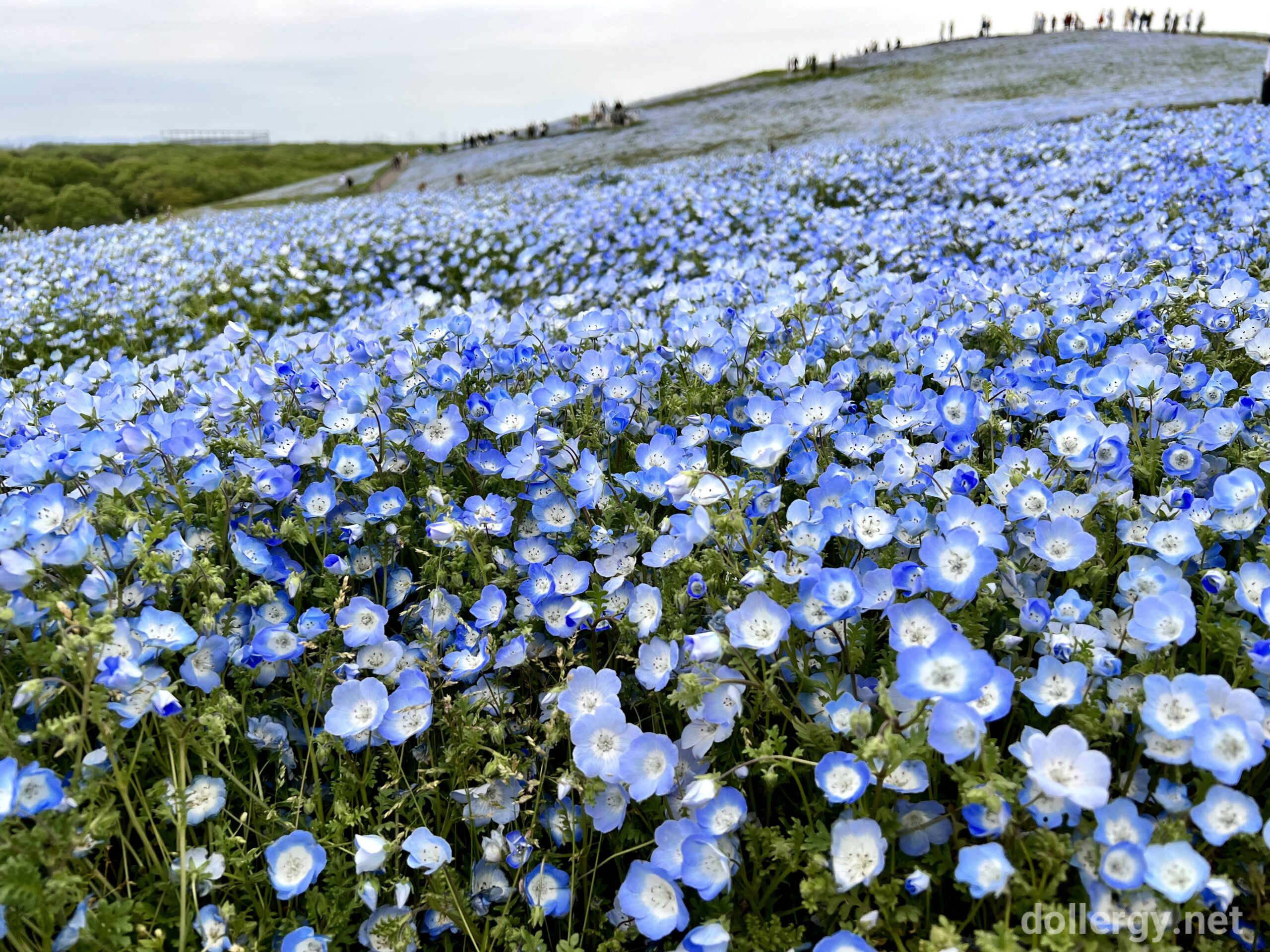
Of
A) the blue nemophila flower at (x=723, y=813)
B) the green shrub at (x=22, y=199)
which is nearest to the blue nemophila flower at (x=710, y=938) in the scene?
the blue nemophila flower at (x=723, y=813)

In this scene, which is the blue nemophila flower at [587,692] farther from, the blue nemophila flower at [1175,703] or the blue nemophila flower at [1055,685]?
the blue nemophila flower at [1175,703]

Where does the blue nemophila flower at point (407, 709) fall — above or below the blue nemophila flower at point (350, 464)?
below

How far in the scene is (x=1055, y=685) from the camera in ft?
5.10

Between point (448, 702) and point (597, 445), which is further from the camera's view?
point (597, 445)

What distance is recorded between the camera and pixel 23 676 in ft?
6.36

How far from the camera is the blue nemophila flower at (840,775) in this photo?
1.44 metres

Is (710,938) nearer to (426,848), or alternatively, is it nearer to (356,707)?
(426,848)

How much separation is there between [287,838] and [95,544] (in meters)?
0.94

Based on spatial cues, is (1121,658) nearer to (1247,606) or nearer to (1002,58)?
(1247,606)

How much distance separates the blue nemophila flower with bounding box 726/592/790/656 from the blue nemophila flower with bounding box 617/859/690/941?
46 cm

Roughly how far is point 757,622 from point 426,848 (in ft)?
2.72

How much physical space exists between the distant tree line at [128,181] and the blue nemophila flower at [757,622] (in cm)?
1685

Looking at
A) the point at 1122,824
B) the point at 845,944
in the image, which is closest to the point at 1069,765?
the point at 1122,824

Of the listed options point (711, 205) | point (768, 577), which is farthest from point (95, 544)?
point (711, 205)
